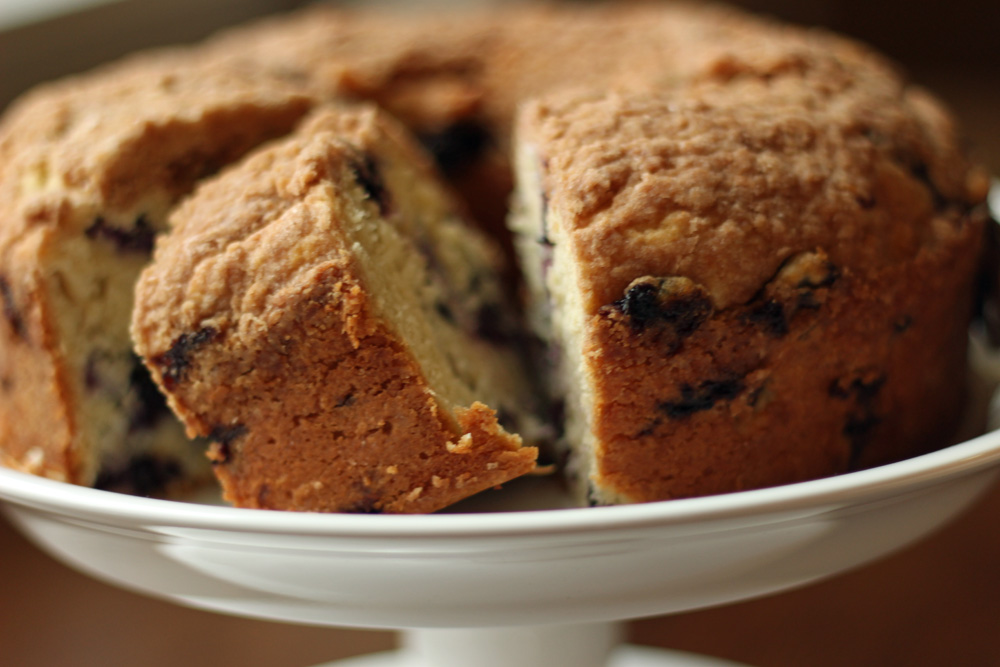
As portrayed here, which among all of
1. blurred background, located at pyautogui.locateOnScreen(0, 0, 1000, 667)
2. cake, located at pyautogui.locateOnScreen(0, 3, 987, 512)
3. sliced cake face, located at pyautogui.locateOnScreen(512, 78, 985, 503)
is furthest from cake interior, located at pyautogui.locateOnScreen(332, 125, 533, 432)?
blurred background, located at pyautogui.locateOnScreen(0, 0, 1000, 667)

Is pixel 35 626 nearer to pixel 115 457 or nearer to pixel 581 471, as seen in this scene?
pixel 115 457

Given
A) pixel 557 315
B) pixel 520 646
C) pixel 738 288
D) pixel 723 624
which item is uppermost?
pixel 738 288

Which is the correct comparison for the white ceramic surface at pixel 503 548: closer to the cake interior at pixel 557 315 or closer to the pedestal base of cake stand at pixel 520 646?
the cake interior at pixel 557 315

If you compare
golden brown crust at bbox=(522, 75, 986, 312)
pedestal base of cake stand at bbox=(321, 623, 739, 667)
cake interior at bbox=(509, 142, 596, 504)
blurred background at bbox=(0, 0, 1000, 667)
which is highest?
golden brown crust at bbox=(522, 75, 986, 312)

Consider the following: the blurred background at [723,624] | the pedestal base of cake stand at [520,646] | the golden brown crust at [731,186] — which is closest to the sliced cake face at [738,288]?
the golden brown crust at [731,186]

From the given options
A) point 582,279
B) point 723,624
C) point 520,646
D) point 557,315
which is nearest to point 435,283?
point 557,315

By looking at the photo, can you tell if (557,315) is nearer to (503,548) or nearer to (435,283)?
(435,283)

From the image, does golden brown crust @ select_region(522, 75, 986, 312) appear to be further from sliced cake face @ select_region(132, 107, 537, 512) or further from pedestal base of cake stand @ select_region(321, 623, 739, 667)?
pedestal base of cake stand @ select_region(321, 623, 739, 667)

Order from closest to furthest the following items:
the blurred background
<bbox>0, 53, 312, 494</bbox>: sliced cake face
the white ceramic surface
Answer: the white ceramic surface
<bbox>0, 53, 312, 494</bbox>: sliced cake face
the blurred background
